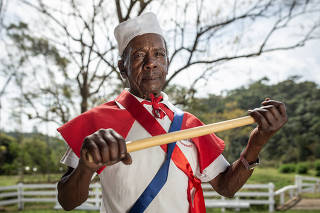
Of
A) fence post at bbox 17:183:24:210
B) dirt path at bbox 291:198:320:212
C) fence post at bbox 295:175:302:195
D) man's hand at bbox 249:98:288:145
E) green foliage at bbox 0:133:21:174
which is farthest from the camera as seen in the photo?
green foliage at bbox 0:133:21:174

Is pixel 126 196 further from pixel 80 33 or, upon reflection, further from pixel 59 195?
pixel 80 33

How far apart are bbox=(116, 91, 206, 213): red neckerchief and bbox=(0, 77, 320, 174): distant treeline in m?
14.9

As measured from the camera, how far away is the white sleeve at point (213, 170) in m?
1.61

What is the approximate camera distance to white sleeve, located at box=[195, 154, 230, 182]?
1605 mm

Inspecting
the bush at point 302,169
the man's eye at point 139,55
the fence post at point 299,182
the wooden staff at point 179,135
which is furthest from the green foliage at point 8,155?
the wooden staff at point 179,135

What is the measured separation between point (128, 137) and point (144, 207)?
32cm

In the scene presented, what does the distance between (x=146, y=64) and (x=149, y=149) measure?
1.30 ft

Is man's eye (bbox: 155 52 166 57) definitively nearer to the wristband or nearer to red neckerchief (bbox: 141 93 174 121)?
red neckerchief (bbox: 141 93 174 121)

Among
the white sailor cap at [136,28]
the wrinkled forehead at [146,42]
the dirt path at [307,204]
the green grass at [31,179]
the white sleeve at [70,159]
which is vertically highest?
the white sailor cap at [136,28]

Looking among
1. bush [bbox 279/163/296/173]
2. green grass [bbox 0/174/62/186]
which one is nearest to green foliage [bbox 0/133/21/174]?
green grass [bbox 0/174/62/186]

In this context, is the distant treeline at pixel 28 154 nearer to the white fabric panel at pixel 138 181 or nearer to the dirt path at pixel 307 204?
the dirt path at pixel 307 204

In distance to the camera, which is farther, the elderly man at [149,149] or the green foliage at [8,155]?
the green foliage at [8,155]

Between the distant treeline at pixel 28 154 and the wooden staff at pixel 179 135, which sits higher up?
the distant treeline at pixel 28 154

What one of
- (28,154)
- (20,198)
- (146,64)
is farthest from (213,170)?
(28,154)
